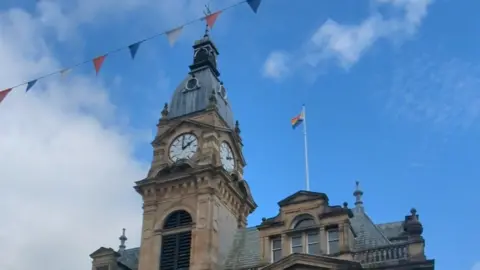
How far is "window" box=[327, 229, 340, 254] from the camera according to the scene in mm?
36519

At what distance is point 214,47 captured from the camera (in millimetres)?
52875

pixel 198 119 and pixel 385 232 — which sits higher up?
pixel 198 119

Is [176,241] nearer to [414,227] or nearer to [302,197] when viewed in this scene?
[302,197]

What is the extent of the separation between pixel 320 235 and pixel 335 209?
153cm

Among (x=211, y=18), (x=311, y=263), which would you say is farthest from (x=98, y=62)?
(x=311, y=263)

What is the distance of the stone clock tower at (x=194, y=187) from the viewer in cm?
4156

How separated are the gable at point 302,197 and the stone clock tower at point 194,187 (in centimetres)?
511

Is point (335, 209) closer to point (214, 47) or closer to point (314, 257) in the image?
point (314, 257)

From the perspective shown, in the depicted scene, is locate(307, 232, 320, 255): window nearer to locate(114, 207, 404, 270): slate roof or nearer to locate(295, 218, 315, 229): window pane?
locate(295, 218, 315, 229): window pane

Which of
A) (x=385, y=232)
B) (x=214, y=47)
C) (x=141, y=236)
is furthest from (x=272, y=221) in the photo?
(x=214, y=47)

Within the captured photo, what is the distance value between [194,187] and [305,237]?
8.37 metres

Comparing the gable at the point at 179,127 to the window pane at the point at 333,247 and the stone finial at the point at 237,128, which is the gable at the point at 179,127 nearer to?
the stone finial at the point at 237,128

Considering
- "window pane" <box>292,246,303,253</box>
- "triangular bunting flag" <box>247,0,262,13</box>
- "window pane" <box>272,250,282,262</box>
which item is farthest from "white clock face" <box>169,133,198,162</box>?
"triangular bunting flag" <box>247,0,262,13</box>

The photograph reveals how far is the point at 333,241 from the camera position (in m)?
36.9
